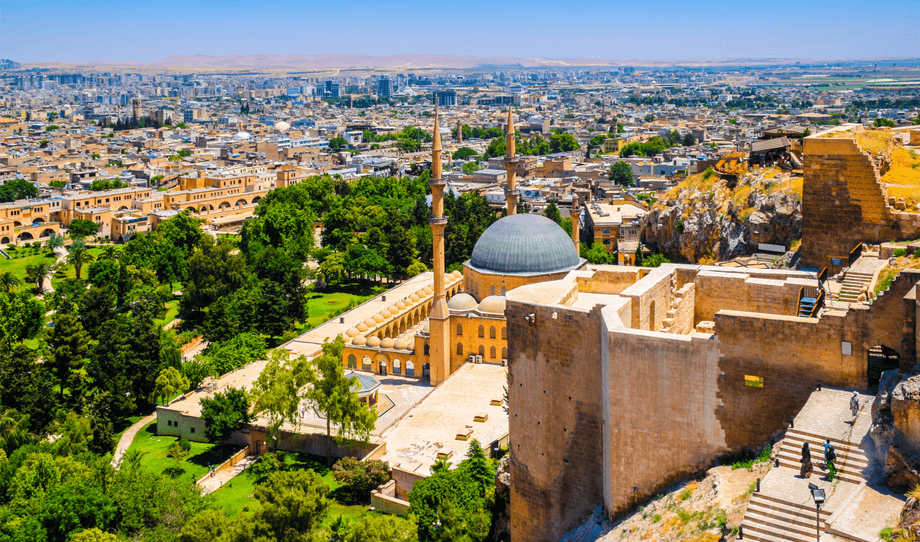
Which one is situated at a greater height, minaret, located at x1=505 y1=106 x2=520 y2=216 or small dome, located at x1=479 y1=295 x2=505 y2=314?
minaret, located at x1=505 y1=106 x2=520 y2=216

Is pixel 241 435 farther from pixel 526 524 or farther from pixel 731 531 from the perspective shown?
pixel 731 531

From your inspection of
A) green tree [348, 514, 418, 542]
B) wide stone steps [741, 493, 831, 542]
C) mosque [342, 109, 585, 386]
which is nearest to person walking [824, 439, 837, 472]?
wide stone steps [741, 493, 831, 542]

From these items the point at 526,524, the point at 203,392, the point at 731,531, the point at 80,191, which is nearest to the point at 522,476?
the point at 526,524

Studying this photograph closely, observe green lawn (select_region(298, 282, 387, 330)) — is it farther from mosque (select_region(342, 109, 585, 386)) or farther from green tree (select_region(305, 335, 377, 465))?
green tree (select_region(305, 335, 377, 465))

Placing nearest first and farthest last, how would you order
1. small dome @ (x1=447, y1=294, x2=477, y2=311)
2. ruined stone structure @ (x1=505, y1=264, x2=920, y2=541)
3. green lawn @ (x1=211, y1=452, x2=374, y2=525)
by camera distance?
ruined stone structure @ (x1=505, y1=264, x2=920, y2=541), green lawn @ (x1=211, y1=452, x2=374, y2=525), small dome @ (x1=447, y1=294, x2=477, y2=311)

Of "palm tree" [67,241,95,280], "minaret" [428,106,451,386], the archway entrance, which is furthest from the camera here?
"palm tree" [67,241,95,280]

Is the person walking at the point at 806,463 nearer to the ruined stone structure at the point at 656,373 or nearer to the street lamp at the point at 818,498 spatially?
the street lamp at the point at 818,498
